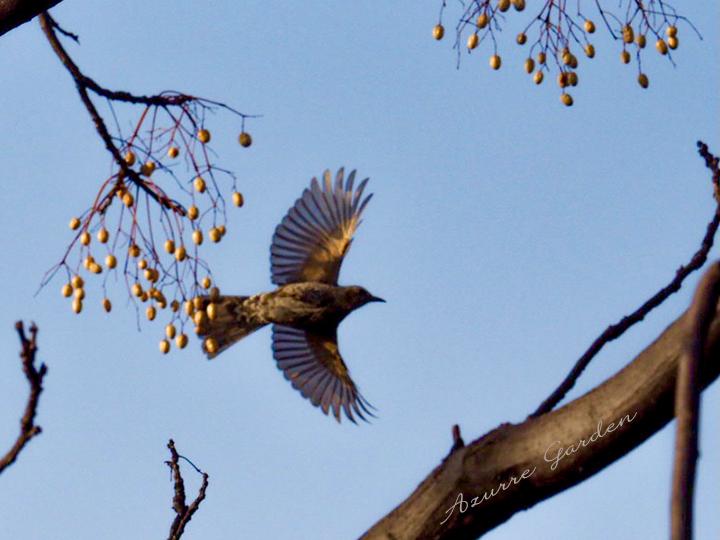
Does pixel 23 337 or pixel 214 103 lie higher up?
pixel 214 103

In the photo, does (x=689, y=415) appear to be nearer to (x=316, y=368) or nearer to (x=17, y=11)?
(x=17, y=11)

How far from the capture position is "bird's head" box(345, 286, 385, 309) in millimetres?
7219

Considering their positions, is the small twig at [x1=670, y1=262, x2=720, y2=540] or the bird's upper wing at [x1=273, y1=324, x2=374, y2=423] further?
the bird's upper wing at [x1=273, y1=324, x2=374, y2=423]

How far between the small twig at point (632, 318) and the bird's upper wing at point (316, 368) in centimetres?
391

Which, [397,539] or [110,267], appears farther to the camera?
[110,267]

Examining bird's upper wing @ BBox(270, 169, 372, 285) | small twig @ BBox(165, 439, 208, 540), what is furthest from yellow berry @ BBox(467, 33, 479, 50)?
bird's upper wing @ BBox(270, 169, 372, 285)

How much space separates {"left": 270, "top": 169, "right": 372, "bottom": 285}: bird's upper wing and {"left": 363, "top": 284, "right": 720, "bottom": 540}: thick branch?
4.56m

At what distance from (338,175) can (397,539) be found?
473 centimetres

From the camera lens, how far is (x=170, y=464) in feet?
12.4

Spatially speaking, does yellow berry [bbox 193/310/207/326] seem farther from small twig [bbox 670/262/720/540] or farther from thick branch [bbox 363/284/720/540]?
small twig [bbox 670/262/720/540]

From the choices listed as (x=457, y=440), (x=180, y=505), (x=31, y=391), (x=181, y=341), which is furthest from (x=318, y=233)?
(x=31, y=391)

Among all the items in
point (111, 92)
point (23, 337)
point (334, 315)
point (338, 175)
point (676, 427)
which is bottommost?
point (676, 427)

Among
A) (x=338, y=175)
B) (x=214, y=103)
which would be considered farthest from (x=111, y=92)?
(x=338, y=175)

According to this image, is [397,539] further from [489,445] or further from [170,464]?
[170,464]
